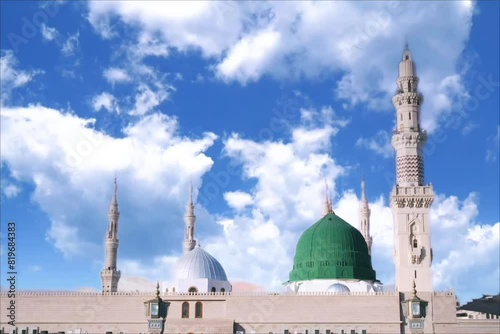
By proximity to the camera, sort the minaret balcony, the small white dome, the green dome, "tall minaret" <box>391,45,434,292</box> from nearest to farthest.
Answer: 1. "tall minaret" <box>391,45,434,292</box>
2. the small white dome
3. the minaret balcony
4. the green dome

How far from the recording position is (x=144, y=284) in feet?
324

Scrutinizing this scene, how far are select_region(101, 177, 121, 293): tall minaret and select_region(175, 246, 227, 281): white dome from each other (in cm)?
689

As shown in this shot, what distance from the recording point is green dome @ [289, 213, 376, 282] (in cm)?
4431

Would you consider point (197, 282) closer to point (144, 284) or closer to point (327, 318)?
point (327, 318)

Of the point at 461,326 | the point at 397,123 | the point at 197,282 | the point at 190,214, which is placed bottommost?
the point at 461,326

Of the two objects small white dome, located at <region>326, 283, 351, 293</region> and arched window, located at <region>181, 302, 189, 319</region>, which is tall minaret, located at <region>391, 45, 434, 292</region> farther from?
arched window, located at <region>181, 302, 189, 319</region>

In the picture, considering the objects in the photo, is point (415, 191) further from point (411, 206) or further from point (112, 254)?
point (112, 254)

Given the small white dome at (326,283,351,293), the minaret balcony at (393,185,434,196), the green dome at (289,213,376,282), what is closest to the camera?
the small white dome at (326,283,351,293)

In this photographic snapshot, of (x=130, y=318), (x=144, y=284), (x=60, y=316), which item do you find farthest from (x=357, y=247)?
(x=144, y=284)

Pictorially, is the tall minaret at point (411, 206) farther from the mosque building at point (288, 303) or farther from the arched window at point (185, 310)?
the arched window at point (185, 310)

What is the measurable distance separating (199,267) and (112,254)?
8927mm

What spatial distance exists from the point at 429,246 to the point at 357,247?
5449 mm

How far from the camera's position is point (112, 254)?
156 feet

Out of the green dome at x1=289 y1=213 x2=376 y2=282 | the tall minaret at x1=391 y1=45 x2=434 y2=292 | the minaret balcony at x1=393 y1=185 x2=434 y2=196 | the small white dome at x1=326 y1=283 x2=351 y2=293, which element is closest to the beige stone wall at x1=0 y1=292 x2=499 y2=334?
the tall minaret at x1=391 y1=45 x2=434 y2=292
